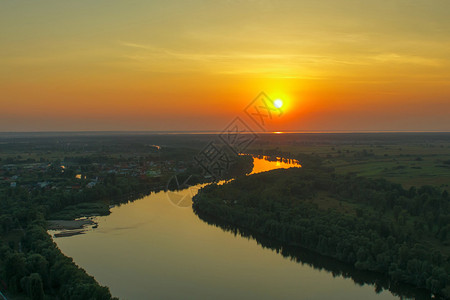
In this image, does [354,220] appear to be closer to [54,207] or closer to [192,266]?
[192,266]

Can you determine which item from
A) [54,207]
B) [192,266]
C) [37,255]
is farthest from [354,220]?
[54,207]

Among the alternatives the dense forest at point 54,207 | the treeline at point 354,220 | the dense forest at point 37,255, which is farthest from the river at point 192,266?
the dense forest at point 54,207

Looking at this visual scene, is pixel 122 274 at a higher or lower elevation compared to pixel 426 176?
lower

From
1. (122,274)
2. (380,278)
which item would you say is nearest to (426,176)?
(380,278)

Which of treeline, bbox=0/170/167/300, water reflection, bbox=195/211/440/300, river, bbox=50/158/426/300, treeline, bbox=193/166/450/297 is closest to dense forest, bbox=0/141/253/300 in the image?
treeline, bbox=0/170/167/300

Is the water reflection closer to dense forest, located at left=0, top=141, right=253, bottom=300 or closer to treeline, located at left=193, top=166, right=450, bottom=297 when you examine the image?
treeline, located at left=193, top=166, right=450, bottom=297

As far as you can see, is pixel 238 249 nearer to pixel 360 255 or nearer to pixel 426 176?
pixel 360 255
